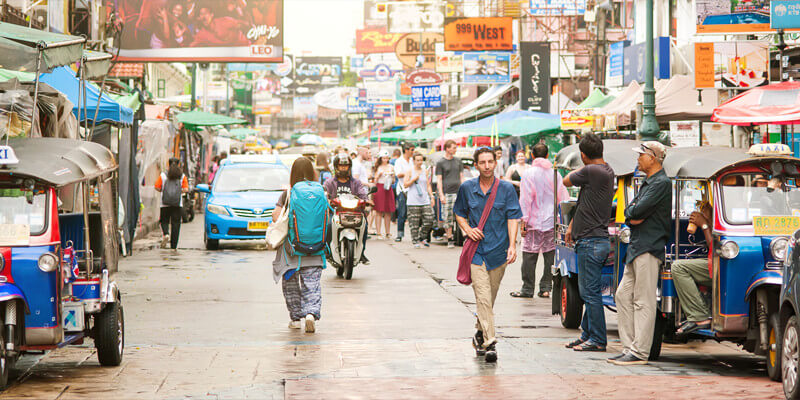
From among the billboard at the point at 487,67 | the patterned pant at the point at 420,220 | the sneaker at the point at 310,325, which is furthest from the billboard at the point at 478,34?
the sneaker at the point at 310,325

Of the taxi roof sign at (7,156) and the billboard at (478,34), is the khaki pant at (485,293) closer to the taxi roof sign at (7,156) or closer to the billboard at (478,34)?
the taxi roof sign at (7,156)

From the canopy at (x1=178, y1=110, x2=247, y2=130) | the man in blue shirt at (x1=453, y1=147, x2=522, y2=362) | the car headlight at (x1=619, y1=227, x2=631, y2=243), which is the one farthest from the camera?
the canopy at (x1=178, y1=110, x2=247, y2=130)

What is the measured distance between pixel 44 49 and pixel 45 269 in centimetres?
264

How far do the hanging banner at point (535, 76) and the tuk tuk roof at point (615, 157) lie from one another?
954 inches

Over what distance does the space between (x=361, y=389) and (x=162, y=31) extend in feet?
73.3

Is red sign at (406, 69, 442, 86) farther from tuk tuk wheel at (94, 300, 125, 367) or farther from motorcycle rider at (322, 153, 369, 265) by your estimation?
tuk tuk wheel at (94, 300, 125, 367)

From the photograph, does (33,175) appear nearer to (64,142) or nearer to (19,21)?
(64,142)

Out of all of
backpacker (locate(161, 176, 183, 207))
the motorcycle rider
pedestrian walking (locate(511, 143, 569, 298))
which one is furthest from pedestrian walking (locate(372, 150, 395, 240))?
pedestrian walking (locate(511, 143, 569, 298))

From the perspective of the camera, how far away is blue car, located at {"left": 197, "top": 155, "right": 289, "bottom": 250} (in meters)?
21.3

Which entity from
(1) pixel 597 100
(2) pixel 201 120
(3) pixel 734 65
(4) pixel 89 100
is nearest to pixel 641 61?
(1) pixel 597 100

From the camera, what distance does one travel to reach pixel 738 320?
8344mm

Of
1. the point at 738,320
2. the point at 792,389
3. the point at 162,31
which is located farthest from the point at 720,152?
the point at 162,31

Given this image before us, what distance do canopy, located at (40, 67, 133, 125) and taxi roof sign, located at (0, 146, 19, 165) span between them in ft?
21.5

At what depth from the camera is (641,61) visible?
2481cm
